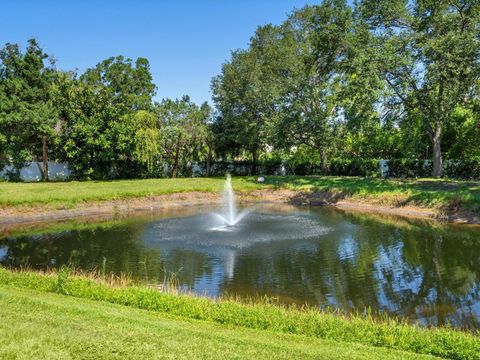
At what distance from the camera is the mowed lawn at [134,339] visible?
20.5ft

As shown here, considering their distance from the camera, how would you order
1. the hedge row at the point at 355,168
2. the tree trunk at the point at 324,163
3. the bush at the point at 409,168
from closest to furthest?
1. the hedge row at the point at 355,168
2. the bush at the point at 409,168
3. the tree trunk at the point at 324,163

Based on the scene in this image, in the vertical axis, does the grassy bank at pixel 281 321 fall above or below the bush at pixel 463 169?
below

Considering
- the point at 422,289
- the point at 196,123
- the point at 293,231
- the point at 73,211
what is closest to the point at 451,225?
the point at 293,231

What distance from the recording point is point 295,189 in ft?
113

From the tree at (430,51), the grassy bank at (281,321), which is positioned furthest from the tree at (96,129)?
the grassy bank at (281,321)

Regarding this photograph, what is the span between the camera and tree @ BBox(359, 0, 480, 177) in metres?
27.9

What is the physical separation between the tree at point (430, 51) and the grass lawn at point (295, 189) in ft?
16.1

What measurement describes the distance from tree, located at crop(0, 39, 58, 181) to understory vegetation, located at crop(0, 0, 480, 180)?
10 cm

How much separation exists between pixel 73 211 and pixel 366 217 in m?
16.8

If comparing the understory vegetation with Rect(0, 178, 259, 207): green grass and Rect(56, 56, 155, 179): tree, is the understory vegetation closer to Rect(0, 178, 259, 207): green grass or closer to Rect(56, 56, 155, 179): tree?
Rect(56, 56, 155, 179): tree

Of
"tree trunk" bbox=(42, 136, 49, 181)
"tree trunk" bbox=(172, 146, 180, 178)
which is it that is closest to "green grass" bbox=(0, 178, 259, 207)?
"tree trunk" bbox=(42, 136, 49, 181)

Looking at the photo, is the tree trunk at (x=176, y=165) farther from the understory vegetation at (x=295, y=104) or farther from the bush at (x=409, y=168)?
the bush at (x=409, y=168)

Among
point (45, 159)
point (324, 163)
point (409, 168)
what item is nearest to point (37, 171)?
point (45, 159)

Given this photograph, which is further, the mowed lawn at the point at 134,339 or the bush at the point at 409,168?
the bush at the point at 409,168
